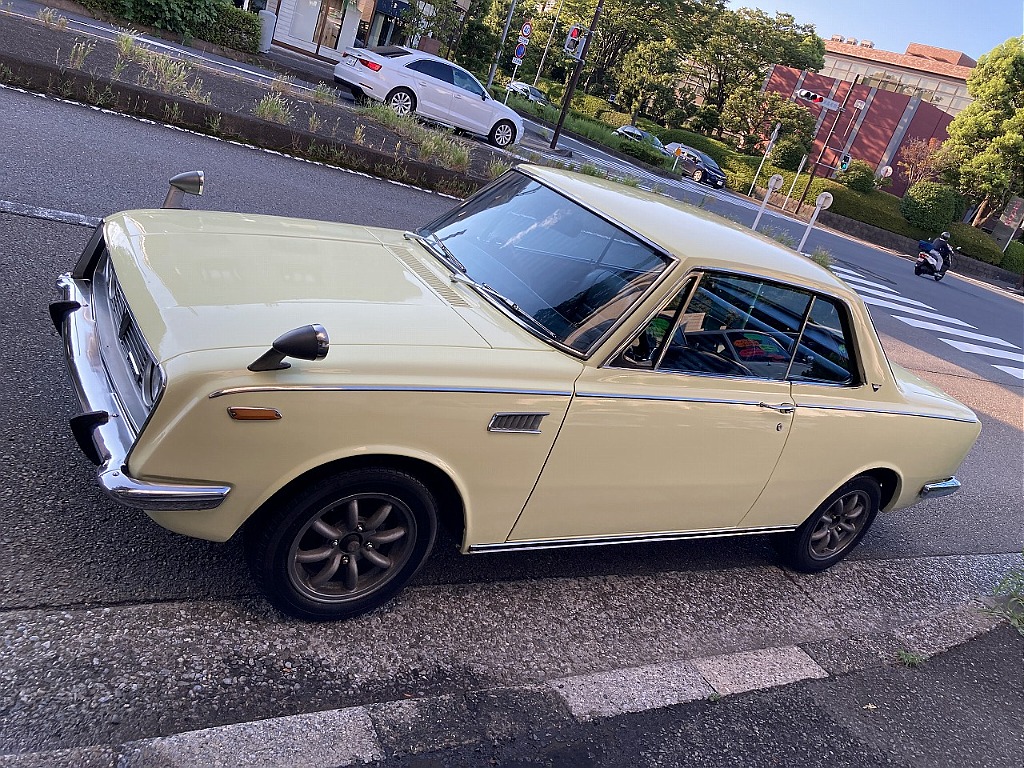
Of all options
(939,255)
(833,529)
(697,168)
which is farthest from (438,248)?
(697,168)

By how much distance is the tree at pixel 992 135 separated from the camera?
149ft

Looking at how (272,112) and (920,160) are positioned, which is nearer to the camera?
(272,112)

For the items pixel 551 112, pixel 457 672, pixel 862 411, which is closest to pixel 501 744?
pixel 457 672

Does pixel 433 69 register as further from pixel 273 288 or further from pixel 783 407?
pixel 273 288

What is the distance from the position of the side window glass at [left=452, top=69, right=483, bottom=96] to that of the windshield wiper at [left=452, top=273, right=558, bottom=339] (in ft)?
56.7

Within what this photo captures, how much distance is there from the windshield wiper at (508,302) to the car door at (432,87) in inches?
660

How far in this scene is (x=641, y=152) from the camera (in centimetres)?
3941

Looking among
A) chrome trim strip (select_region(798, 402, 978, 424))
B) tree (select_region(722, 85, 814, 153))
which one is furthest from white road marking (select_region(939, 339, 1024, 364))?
tree (select_region(722, 85, 814, 153))

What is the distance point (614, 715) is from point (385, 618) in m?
0.96

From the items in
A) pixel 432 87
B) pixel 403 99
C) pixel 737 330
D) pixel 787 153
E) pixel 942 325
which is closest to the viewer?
pixel 737 330

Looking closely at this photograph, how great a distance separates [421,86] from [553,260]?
55.6 ft

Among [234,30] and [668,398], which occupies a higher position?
[668,398]

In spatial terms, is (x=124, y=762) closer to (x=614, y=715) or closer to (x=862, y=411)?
(x=614, y=715)

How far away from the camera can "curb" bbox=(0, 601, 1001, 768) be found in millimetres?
2471
